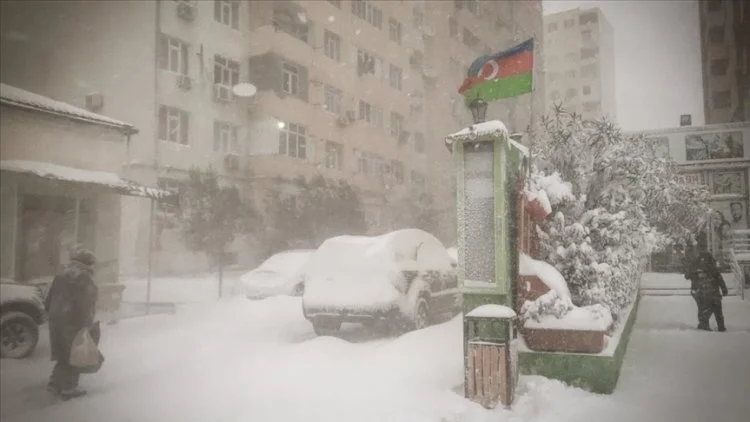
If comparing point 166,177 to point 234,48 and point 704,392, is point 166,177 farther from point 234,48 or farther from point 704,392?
point 704,392

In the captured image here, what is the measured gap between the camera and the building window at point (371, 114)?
691 centimetres

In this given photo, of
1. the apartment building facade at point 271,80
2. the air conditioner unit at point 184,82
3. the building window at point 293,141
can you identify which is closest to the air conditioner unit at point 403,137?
the apartment building facade at point 271,80

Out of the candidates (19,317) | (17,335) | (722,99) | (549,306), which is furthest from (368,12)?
(17,335)

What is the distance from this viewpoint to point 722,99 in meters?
3.86

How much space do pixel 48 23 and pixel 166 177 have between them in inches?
Answer: 72.4

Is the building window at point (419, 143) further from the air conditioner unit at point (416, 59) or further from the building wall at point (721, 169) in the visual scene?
the building wall at point (721, 169)

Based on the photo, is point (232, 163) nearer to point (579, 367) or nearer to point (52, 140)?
point (52, 140)

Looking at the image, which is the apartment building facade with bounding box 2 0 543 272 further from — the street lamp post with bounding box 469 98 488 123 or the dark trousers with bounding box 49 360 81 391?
the dark trousers with bounding box 49 360 81 391

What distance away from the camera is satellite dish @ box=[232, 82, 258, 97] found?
640cm

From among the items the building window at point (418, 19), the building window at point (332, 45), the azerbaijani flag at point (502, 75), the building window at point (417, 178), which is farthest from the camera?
the building window at point (332, 45)

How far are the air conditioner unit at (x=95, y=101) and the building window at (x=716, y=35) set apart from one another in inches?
211

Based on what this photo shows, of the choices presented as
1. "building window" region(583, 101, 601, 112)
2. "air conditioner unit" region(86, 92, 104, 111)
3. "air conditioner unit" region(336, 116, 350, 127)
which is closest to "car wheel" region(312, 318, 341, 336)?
"air conditioner unit" region(336, 116, 350, 127)

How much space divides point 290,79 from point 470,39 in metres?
2.53

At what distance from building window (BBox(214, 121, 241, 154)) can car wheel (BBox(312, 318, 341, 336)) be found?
2.43 metres
